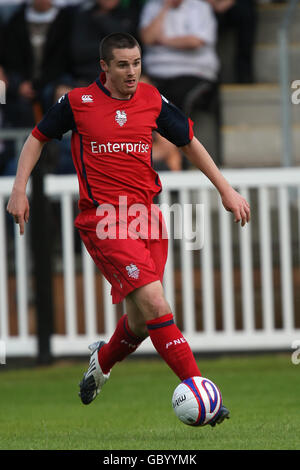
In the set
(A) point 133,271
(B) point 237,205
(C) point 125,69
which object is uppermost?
(C) point 125,69

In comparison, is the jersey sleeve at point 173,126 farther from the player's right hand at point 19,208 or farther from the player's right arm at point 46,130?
the player's right hand at point 19,208

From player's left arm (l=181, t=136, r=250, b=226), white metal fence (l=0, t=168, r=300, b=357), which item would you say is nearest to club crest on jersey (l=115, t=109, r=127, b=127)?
player's left arm (l=181, t=136, r=250, b=226)

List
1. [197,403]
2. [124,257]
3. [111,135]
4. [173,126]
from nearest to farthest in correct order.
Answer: [197,403], [124,257], [111,135], [173,126]

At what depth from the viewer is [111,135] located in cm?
500

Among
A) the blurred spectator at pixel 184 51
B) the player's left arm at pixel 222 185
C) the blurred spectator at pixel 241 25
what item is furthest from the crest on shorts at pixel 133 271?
the blurred spectator at pixel 241 25

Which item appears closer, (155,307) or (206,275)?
(155,307)

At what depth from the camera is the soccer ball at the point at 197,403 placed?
4555 mm

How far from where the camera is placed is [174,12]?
10.9 m

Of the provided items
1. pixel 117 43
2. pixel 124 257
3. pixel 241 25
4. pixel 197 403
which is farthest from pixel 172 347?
pixel 241 25

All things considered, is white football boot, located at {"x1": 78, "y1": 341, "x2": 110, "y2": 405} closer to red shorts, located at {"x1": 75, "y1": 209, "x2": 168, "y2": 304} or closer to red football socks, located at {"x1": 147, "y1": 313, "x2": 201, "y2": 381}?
red shorts, located at {"x1": 75, "y1": 209, "x2": 168, "y2": 304}

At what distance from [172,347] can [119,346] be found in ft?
2.25

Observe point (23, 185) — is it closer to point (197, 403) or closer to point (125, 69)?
point (125, 69)

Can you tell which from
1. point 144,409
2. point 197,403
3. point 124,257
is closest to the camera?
point 197,403

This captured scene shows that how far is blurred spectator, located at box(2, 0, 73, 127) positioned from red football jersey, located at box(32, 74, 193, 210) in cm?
533
